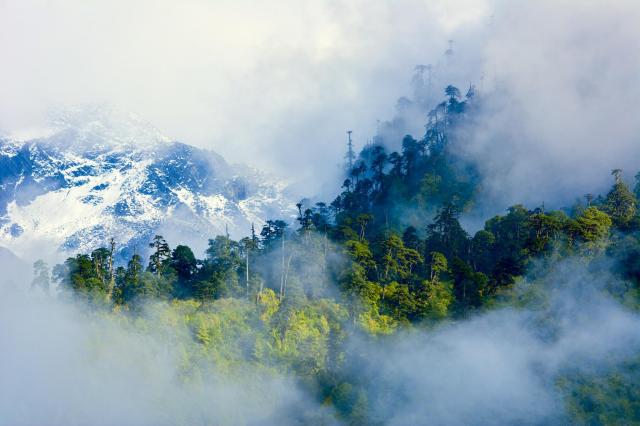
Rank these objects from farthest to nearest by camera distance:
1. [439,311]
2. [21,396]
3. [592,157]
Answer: [592,157] < [21,396] < [439,311]

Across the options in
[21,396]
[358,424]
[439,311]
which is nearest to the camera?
[358,424]

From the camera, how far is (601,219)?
14025 centimetres

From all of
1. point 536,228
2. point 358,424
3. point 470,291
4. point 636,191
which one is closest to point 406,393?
point 358,424

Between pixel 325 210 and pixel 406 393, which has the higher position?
pixel 325 210

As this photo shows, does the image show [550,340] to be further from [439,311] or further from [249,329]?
[249,329]

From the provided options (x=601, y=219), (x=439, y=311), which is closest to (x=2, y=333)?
(x=439, y=311)

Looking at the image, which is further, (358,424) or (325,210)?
(325,210)

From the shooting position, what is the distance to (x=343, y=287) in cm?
14588

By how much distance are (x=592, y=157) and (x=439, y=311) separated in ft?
243

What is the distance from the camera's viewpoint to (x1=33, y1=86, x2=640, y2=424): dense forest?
138 metres

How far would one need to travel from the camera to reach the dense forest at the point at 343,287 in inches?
5453

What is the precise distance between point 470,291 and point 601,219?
2678 centimetres

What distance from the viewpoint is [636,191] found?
16300cm

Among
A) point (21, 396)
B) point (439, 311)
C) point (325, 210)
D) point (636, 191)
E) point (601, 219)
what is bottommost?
point (21, 396)
